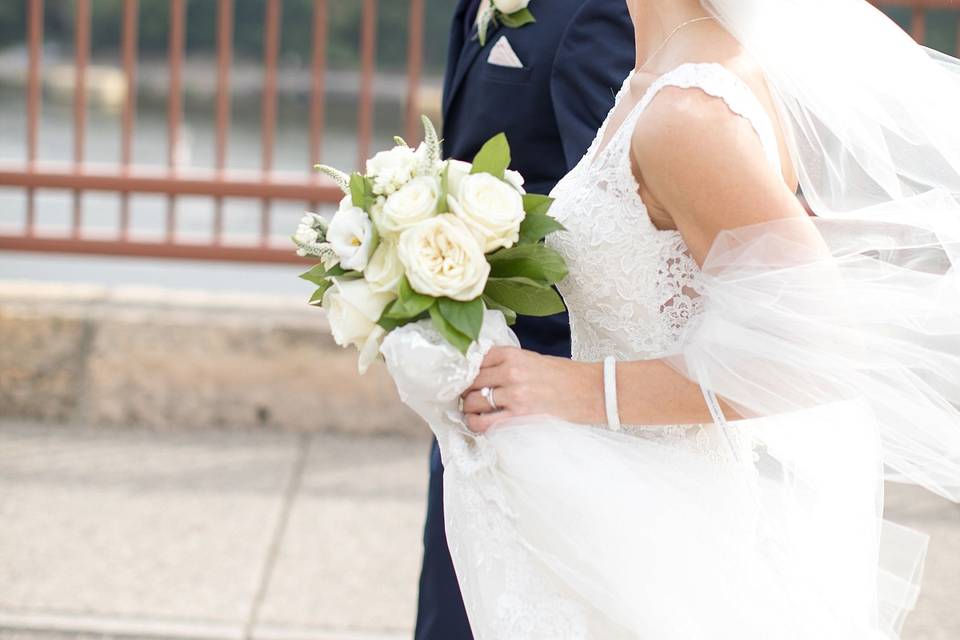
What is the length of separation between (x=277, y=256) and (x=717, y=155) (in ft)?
12.6

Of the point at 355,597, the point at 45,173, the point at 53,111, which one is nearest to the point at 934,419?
the point at 355,597

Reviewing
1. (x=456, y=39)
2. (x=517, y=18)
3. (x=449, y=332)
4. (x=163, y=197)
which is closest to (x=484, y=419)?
(x=449, y=332)

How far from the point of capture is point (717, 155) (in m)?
1.90

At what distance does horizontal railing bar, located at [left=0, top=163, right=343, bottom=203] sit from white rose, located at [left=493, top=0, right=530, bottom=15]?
292 centimetres

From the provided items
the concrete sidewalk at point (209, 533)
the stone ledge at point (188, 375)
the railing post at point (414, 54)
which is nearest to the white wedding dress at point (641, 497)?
the concrete sidewalk at point (209, 533)

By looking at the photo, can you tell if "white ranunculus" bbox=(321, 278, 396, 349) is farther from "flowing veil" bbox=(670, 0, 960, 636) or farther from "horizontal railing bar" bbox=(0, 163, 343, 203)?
"horizontal railing bar" bbox=(0, 163, 343, 203)

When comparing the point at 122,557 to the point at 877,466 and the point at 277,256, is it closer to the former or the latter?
the point at 277,256

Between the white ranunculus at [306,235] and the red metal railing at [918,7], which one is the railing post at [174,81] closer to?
the red metal railing at [918,7]

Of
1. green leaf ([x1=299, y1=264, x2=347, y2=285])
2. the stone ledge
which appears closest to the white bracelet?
green leaf ([x1=299, y1=264, x2=347, y2=285])

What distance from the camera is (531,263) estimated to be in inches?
81.5

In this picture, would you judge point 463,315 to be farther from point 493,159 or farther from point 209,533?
point 209,533

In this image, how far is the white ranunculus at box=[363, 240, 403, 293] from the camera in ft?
6.54

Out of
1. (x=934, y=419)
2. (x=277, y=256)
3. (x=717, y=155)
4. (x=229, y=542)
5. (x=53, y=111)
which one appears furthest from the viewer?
(x=53, y=111)

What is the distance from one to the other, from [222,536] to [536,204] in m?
2.63
